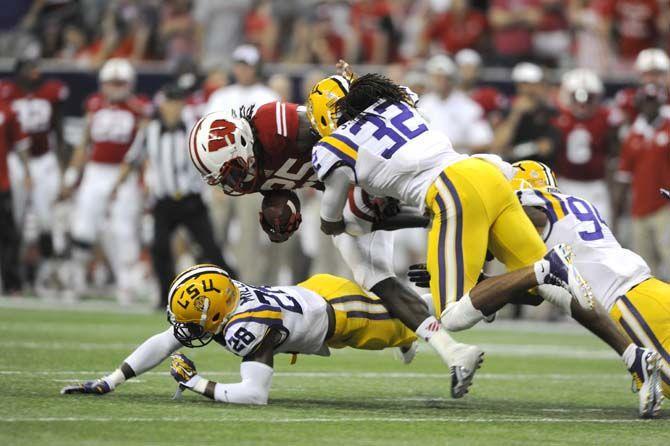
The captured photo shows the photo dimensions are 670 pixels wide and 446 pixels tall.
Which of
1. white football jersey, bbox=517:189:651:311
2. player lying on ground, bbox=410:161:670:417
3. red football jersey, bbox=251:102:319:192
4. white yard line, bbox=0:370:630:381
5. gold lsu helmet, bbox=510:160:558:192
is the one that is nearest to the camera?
player lying on ground, bbox=410:161:670:417

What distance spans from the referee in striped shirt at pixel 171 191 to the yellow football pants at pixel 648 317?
613 cm

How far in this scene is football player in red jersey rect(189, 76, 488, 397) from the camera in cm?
700

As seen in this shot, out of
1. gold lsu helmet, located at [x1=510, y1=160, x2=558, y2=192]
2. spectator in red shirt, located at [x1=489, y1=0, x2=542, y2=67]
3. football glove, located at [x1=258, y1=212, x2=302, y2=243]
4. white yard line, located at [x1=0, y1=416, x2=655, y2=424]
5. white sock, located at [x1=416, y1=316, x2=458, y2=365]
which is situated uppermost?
spectator in red shirt, located at [x1=489, y1=0, x2=542, y2=67]

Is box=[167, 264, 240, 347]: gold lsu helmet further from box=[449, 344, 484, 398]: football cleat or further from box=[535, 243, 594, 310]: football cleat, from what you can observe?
box=[535, 243, 594, 310]: football cleat

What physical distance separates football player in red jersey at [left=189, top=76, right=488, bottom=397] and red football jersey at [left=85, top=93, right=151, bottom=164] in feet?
21.4

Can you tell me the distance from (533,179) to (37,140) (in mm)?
8066

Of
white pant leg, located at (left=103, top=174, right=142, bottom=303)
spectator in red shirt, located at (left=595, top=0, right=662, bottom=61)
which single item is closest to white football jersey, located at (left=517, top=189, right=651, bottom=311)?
white pant leg, located at (left=103, top=174, right=142, bottom=303)

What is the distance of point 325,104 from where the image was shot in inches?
277

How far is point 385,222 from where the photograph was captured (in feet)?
23.9

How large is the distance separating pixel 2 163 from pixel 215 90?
7.29 feet

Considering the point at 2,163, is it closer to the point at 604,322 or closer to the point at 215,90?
the point at 215,90

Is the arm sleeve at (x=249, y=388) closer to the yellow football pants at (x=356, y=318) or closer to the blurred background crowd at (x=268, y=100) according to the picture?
the yellow football pants at (x=356, y=318)

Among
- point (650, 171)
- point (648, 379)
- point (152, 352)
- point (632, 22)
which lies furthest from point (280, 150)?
point (632, 22)

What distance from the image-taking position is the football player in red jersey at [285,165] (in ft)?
23.0
